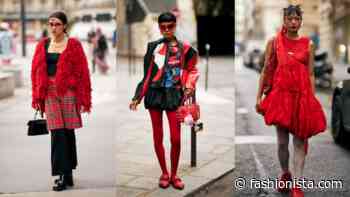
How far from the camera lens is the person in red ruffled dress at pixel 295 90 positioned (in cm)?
465

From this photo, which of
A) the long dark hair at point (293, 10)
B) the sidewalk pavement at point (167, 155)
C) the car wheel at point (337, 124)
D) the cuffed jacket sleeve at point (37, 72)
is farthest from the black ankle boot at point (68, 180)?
the car wheel at point (337, 124)

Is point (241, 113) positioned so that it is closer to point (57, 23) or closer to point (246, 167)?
point (246, 167)

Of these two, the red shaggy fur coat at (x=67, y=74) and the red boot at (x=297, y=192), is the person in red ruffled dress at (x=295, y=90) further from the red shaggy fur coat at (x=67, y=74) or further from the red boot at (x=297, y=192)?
the red shaggy fur coat at (x=67, y=74)

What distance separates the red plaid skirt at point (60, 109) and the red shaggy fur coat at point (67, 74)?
0.15 ft

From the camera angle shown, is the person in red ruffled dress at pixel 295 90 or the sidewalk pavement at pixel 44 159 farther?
the sidewalk pavement at pixel 44 159

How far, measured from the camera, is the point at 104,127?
8.04 meters

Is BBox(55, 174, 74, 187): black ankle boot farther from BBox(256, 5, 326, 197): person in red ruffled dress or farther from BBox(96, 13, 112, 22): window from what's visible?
BBox(96, 13, 112, 22): window

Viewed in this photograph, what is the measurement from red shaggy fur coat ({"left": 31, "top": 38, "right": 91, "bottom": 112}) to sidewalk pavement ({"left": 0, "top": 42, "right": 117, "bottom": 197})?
0.73 metres

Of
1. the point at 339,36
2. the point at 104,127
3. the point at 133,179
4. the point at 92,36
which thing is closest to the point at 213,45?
the point at 92,36

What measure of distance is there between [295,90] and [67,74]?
1.95m

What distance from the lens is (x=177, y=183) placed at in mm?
5121

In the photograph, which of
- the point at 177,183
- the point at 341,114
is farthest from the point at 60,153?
the point at 341,114

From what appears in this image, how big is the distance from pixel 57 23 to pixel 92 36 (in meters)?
15.7

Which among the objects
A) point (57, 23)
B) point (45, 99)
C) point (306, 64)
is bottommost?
point (45, 99)
